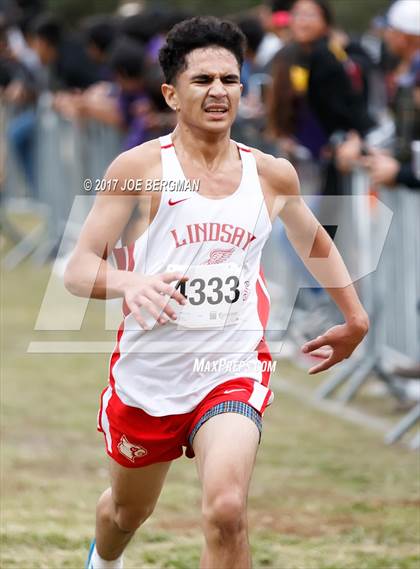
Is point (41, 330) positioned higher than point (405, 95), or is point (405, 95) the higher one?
point (405, 95)

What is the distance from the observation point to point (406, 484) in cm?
665

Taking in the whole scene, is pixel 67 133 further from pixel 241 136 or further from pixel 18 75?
pixel 241 136

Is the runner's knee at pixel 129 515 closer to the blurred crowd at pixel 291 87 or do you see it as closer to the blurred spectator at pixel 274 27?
the blurred crowd at pixel 291 87

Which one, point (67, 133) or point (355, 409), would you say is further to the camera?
point (67, 133)

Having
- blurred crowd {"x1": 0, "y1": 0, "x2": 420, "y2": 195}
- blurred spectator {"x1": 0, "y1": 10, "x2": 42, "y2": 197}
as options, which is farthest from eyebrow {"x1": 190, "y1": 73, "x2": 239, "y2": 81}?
blurred spectator {"x1": 0, "y1": 10, "x2": 42, "y2": 197}

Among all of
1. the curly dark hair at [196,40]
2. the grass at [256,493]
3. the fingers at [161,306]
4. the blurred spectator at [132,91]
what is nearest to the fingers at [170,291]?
the fingers at [161,306]

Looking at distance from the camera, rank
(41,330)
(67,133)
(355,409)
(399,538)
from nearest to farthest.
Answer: (399,538) < (355,409) < (41,330) < (67,133)

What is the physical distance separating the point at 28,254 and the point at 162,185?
1097 centimetres

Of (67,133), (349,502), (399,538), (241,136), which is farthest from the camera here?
(67,133)

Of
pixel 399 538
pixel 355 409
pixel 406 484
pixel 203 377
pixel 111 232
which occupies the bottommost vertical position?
pixel 355 409

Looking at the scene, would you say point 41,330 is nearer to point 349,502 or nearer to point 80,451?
point 80,451

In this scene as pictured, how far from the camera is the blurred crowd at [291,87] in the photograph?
806 cm

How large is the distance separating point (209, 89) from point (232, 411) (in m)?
1.08

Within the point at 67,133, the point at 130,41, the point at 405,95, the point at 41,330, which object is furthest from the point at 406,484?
the point at 67,133
